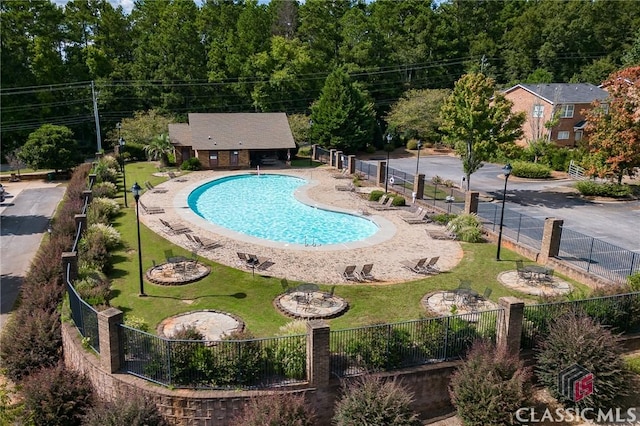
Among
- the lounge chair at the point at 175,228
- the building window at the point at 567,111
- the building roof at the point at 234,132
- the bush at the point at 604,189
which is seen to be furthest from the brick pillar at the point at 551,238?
the building window at the point at 567,111

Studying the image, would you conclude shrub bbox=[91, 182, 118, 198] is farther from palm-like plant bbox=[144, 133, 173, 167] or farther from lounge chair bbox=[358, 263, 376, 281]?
lounge chair bbox=[358, 263, 376, 281]

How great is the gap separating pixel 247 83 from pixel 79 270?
48.8m

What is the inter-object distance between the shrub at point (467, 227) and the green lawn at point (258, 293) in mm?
2063

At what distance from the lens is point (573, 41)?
77.6 meters

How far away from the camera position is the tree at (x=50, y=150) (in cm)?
4297

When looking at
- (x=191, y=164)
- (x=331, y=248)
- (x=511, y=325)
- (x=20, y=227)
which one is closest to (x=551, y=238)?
(x=511, y=325)

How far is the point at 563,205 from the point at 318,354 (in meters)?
27.5

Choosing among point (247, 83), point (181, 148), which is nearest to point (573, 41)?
point (247, 83)

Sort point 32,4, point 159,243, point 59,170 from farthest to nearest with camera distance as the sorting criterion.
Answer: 1. point 32,4
2. point 59,170
3. point 159,243

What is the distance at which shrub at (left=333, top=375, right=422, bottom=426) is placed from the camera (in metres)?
11.4

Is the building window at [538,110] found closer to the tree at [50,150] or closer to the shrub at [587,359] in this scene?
the shrub at [587,359]

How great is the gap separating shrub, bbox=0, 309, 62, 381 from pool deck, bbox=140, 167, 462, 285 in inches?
304

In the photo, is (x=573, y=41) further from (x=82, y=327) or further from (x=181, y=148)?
(x=82, y=327)

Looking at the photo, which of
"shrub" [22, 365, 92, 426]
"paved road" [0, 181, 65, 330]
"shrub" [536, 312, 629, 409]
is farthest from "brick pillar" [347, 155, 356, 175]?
"shrub" [22, 365, 92, 426]
